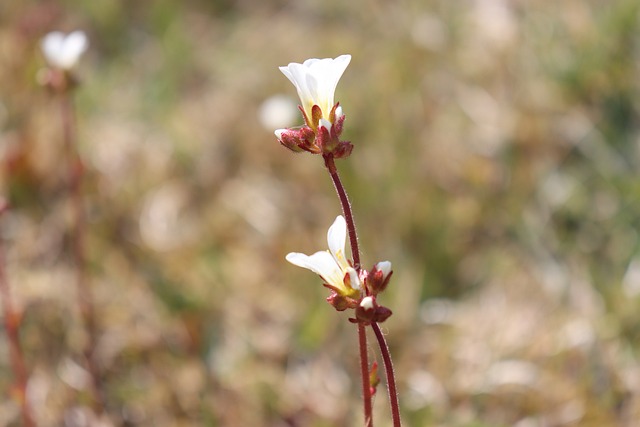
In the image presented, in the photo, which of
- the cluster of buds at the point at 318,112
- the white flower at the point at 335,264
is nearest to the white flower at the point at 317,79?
the cluster of buds at the point at 318,112

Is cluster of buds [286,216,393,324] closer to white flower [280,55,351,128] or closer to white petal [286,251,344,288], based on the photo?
white petal [286,251,344,288]

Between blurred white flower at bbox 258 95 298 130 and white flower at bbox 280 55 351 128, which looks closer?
white flower at bbox 280 55 351 128

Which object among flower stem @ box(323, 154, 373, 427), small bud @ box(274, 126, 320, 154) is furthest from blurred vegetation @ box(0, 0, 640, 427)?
small bud @ box(274, 126, 320, 154)

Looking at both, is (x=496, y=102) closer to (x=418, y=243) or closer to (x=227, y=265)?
(x=418, y=243)

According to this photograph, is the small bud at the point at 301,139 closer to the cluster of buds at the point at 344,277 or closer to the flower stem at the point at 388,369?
the cluster of buds at the point at 344,277

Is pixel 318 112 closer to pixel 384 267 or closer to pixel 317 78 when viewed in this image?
pixel 317 78

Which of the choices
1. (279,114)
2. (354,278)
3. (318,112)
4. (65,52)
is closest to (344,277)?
(354,278)

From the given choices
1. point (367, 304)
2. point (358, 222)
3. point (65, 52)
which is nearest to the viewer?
point (367, 304)
